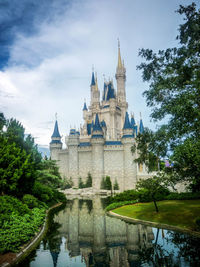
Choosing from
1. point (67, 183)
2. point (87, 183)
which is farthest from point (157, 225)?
point (67, 183)

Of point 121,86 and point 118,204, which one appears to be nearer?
point 118,204

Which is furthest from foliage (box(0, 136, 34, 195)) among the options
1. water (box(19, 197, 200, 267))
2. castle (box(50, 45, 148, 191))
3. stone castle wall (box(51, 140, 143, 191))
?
Result: stone castle wall (box(51, 140, 143, 191))

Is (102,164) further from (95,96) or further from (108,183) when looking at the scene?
(95,96)

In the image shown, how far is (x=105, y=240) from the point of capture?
10312 millimetres

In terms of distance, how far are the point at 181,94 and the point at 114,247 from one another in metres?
7.38

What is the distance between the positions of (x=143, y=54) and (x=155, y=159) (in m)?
6.28

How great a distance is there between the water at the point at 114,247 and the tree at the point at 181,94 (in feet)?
9.40

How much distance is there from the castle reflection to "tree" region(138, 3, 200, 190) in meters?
3.71

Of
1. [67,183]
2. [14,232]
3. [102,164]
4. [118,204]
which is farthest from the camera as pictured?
[67,183]

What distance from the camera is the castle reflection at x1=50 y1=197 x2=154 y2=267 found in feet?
26.3

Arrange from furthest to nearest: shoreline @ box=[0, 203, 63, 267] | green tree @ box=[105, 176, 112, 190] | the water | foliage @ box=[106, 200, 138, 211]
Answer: green tree @ box=[105, 176, 112, 190], foliage @ box=[106, 200, 138, 211], the water, shoreline @ box=[0, 203, 63, 267]

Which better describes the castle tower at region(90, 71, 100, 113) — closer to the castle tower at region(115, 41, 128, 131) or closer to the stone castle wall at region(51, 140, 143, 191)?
the castle tower at region(115, 41, 128, 131)

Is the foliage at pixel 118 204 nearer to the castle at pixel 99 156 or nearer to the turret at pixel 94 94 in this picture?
the castle at pixel 99 156

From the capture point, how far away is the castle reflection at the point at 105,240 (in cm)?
803
